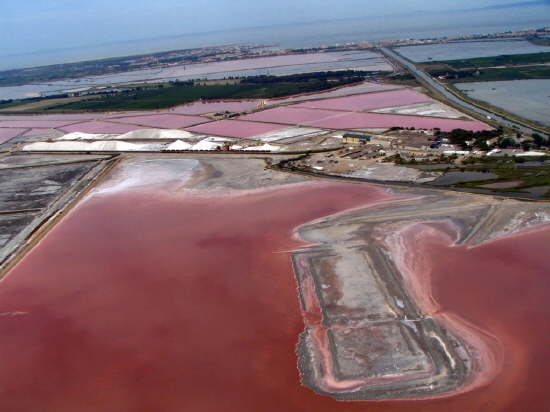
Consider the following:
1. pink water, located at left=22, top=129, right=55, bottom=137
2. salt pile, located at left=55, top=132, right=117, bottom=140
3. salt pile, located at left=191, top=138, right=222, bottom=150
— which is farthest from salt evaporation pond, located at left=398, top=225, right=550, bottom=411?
pink water, located at left=22, top=129, right=55, bottom=137

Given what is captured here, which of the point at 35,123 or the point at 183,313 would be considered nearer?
the point at 183,313

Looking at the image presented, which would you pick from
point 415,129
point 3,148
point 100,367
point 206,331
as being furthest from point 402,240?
point 3,148

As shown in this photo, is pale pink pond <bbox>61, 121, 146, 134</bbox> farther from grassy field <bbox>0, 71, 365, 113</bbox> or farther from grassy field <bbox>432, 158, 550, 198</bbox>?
grassy field <bbox>432, 158, 550, 198</bbox>

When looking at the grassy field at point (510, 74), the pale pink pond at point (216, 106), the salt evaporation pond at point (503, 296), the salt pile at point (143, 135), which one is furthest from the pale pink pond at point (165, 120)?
the salt evaporation pond at point (503, 296)

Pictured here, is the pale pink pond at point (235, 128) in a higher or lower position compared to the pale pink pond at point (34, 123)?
lower

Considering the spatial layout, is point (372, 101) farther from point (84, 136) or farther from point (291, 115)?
point (84, 136)

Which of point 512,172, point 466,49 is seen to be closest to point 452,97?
point 512,172

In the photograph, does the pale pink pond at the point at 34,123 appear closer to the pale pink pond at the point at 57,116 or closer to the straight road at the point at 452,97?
the pale pink pond at the point at 57,116
